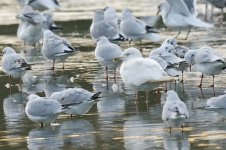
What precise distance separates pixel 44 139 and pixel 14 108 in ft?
8.14

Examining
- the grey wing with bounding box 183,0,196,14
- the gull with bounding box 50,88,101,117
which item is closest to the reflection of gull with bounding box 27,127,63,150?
the gull with bounding box 50,88,101,117

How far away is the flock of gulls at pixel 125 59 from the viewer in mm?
11523

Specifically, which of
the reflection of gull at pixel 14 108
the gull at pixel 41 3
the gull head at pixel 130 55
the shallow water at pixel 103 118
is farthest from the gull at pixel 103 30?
the gull at pixel 41 3

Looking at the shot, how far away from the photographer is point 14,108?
13.2 m

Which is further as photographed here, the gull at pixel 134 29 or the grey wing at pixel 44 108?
the gull at pixel 134 29

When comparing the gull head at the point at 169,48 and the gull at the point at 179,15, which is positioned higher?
the gull at the point at 179,15

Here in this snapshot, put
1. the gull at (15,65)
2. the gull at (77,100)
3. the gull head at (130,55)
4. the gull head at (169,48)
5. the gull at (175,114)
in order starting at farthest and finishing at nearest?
1. the gull head at (169,48)
2. the gull at (15,65)
3. the gull head at (130,55)
4. the gull at (77,100)
5. the gull at (175,114)

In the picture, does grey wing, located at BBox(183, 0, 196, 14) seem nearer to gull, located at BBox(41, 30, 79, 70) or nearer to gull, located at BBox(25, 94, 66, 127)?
gull, located at BBox(41, 30, 79, 70)

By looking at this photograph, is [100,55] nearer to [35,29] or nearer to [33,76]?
[33,76]

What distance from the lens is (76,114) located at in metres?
12.2

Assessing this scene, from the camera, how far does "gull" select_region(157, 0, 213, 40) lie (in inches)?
833

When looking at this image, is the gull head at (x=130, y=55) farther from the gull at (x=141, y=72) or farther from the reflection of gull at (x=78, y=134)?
the reflection of gull at (x=78, y=134)

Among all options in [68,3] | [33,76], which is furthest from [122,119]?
[68,3]

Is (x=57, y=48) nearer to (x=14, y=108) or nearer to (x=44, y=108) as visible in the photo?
(x=14, y=108)
